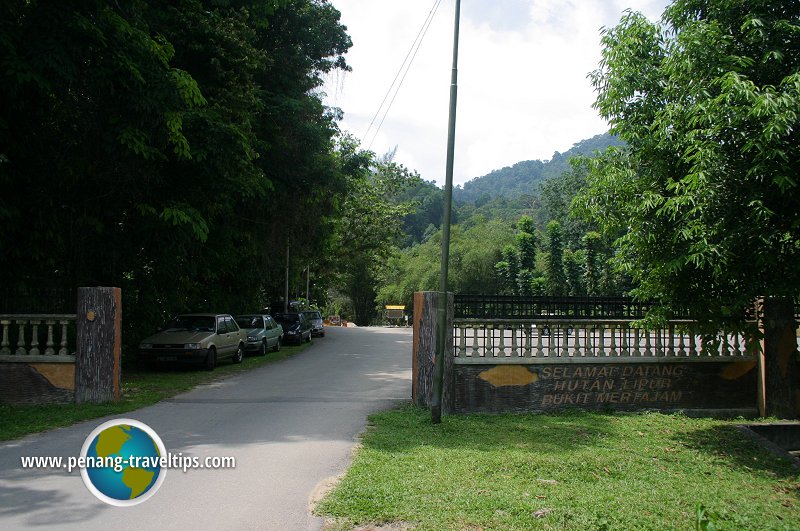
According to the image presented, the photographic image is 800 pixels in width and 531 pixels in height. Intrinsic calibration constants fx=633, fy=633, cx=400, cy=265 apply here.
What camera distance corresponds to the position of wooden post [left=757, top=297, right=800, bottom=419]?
10281 mm

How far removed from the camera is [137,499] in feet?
19.2

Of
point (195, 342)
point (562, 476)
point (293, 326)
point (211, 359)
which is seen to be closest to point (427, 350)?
point (562, 476)

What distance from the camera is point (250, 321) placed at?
76.6ft

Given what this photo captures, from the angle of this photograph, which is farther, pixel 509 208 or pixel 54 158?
pixel 509 208

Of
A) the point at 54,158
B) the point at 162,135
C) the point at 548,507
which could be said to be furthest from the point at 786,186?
the point at 54,158

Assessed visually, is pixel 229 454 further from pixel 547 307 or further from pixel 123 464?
pixel 547 307

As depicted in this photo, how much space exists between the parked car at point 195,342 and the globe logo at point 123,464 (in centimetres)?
843

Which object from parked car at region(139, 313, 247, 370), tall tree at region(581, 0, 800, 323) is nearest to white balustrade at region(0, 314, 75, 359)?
parked car at region(139, 313, 247, 370)

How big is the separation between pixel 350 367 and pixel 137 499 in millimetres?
12904

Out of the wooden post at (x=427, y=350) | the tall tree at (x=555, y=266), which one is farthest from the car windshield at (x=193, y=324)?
the tall tree at (x=555, y=266)

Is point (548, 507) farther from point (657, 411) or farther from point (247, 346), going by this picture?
point (247, 346)

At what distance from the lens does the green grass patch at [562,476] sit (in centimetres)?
536

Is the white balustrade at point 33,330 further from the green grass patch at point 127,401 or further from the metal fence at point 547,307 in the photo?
the metal fence at point 547,307

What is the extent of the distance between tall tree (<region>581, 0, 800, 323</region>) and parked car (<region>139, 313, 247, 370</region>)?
11.4 m
